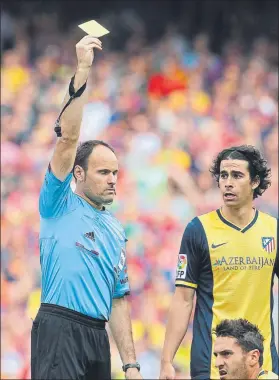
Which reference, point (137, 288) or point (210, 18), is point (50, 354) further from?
point (210, 18)

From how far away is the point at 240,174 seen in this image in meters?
6.77

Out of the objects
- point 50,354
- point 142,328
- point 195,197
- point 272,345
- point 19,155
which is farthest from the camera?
point 19,155

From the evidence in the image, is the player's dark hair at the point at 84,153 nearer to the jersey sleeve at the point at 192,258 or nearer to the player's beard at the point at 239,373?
the jersey sleeve at the point at 192,258

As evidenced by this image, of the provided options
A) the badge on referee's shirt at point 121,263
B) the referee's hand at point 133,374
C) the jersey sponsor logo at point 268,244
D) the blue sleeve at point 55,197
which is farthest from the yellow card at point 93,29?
the referee's hand at point 133,374

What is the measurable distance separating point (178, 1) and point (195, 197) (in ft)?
23.6

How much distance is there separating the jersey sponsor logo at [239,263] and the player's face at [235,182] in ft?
1.19

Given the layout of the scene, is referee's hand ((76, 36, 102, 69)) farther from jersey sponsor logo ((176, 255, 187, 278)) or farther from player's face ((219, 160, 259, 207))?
jersey sponsor logo ((176, 255, 187, 278))

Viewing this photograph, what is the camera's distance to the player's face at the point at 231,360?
5.73 m

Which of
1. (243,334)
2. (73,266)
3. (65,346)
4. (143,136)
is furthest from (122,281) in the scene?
(143,136)

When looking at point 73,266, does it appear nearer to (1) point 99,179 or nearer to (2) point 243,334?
(1) point 99,179

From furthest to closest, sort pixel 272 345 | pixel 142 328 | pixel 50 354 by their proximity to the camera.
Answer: pixel 142 328, pixel 272 345, pixel 50 354

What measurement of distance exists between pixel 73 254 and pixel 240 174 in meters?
1.28

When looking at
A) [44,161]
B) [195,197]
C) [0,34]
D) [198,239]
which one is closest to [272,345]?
[198,239]

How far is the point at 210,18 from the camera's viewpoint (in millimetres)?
19172
